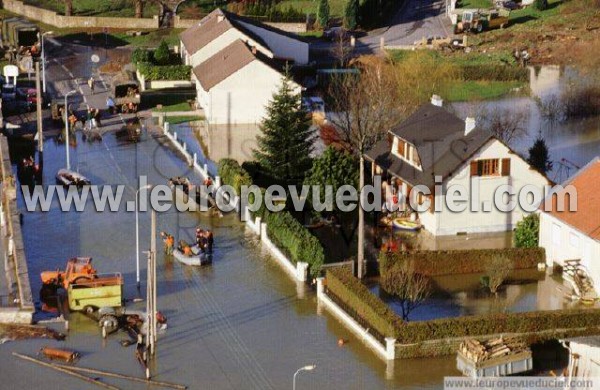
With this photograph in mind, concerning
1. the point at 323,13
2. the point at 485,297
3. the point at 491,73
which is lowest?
the point at 485,297

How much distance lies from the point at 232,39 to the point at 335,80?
630cm

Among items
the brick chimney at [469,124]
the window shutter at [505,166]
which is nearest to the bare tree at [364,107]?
the brick chimney at [469,124]

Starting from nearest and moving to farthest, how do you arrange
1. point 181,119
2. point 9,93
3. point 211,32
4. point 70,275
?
point 70,275 < point 181,119 < point 9,93 < point 211,32

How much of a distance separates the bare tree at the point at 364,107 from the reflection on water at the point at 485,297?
109 inches

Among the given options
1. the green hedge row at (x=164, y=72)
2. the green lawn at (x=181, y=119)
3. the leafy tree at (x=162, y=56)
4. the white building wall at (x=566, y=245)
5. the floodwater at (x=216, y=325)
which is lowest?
the floodwater at (x=216, y=325)

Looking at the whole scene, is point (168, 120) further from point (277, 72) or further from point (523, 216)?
point (523, 216)

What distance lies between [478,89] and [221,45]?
15.3m

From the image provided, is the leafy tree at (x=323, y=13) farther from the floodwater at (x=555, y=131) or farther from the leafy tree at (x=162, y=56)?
the floodwater at (x=555, y=131)

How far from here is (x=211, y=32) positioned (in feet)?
231

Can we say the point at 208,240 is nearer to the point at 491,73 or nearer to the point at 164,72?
the point at 164,72

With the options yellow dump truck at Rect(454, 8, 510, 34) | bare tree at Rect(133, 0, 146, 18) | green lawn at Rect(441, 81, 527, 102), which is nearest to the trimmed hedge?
green lawn at Rect(441, 81, 527, 102)

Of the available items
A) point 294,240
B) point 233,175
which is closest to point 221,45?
point 233,175

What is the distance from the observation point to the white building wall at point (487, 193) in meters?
44.1

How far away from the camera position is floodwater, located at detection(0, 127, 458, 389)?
108 ft
